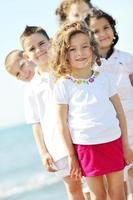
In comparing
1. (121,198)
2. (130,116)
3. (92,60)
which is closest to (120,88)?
(130,116)

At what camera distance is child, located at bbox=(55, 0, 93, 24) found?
439 cm

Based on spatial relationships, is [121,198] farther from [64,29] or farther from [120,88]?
[64,29]

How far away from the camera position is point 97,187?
11.7 feet

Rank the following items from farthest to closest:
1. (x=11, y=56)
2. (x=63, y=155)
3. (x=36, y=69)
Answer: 1. (x=11, y=56)
2. (x=36, y=69)
3. (x=63, y=155)

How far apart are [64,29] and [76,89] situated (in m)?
0.39

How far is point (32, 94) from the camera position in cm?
389

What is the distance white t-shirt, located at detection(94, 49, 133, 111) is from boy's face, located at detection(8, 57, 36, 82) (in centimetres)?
61


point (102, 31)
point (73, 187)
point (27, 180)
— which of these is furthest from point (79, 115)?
point (27, 180)

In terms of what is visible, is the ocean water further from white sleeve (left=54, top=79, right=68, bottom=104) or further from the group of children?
white sleeve (left=54, top=79, right=68, bottom=104)

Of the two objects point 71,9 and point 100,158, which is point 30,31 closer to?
point 71,9

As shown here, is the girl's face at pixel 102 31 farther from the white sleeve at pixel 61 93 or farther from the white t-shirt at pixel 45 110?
the white sleeve at pixel 61 93

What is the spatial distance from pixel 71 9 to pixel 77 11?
0.07 m

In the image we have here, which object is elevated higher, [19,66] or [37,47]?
[37,47]

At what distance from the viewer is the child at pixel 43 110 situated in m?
3.78
